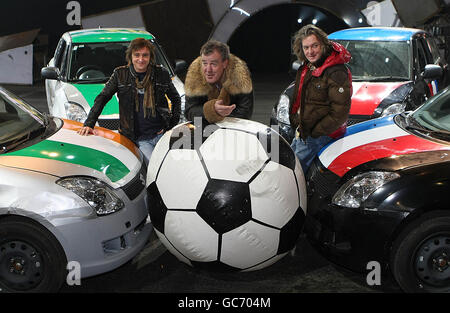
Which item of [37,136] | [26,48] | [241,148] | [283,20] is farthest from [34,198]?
[283,20]

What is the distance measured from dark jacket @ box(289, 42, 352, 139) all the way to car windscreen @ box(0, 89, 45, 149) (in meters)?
2.11

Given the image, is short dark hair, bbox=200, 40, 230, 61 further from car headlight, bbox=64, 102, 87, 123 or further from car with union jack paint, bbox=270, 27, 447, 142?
car headlight, bbox=64, 102, 87, 123

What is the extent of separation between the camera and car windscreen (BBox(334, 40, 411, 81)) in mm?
6742

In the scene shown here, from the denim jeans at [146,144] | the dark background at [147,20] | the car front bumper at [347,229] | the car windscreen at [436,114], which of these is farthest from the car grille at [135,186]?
the dark background at [147,20]

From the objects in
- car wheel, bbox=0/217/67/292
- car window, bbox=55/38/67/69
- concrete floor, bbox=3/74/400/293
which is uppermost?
car window, bbox=55/38/67/69

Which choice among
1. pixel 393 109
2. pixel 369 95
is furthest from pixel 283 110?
pixel 393 109

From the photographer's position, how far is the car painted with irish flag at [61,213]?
3.42m

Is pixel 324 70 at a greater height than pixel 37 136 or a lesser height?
greater

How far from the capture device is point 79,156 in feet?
12.7

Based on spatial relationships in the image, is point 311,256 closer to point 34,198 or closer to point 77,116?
point 34,198

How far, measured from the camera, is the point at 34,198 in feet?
11.2

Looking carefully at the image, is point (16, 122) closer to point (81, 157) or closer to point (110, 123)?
point (81, 157)

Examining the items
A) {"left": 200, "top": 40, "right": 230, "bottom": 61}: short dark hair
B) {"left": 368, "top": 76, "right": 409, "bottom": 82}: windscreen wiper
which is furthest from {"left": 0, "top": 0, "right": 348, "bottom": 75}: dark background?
{"left": 200, "top": 40, "right": 230, "bottom": 61}: short dark hair

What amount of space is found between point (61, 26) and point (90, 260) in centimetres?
1118
